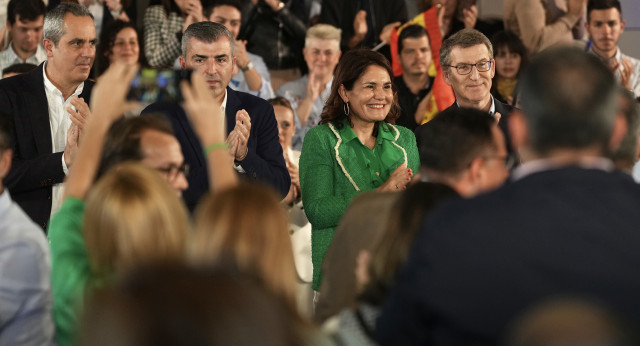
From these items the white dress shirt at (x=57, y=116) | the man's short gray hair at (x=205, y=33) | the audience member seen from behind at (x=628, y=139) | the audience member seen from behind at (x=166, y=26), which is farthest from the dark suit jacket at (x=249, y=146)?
the audience member seen from behind at (x=166, y=26)

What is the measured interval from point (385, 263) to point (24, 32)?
4.84 metres

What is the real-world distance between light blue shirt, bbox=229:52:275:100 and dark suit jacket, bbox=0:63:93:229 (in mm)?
1985

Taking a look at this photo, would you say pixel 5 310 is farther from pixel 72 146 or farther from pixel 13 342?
pixel 72 146

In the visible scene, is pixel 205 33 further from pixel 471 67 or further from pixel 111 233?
pixel 111 233

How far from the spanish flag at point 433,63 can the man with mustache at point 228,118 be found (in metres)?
1.82

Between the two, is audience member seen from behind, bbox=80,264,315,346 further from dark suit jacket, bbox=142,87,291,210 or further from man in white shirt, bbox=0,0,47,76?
man in white shirt, bbox=0,0,47,76

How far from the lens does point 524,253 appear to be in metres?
1.79

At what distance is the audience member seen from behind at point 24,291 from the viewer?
93.0 inches

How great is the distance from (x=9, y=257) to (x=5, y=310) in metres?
0.13

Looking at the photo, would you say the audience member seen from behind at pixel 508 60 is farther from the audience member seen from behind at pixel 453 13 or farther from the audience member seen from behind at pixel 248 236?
the audience member seen from behind at pixel 248 236

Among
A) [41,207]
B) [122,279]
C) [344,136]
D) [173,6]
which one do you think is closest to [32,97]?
[41,207]

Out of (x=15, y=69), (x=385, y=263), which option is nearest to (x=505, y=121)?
(x=385, y=263)

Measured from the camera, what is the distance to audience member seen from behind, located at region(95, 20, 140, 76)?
596cm

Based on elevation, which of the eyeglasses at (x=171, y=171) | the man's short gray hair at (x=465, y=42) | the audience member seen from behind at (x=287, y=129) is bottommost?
the audience member seen from behind at (x=287, y=129)
